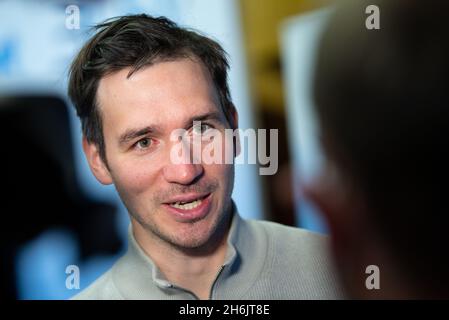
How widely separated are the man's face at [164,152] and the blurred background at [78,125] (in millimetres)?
62

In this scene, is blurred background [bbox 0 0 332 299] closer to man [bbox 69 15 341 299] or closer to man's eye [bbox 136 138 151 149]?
man [bbox 69 15 341 299]

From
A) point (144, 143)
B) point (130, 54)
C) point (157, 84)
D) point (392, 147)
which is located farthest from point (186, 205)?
point (392, 147)

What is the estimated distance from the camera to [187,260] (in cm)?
176

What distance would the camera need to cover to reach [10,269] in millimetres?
1829

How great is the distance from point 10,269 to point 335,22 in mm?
1530

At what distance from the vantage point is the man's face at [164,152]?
1669 millimetres

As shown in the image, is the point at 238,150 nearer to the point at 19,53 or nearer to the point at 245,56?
the point at 245,56

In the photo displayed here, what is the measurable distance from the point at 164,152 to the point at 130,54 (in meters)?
0.29

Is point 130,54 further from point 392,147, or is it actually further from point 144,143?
point 392,147

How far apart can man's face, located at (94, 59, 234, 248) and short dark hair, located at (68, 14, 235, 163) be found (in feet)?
0.07

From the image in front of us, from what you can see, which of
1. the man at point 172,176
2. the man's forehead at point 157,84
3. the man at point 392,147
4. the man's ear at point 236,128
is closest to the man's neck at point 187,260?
the man at point 172,176

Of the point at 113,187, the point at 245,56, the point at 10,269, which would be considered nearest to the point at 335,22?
the point at 245,56

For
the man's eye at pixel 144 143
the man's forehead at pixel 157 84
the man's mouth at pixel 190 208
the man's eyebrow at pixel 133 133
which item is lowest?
the man's mouth at pixel 190 208

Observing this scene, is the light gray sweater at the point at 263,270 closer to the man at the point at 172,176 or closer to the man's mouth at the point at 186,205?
the man at the point at 172,176
